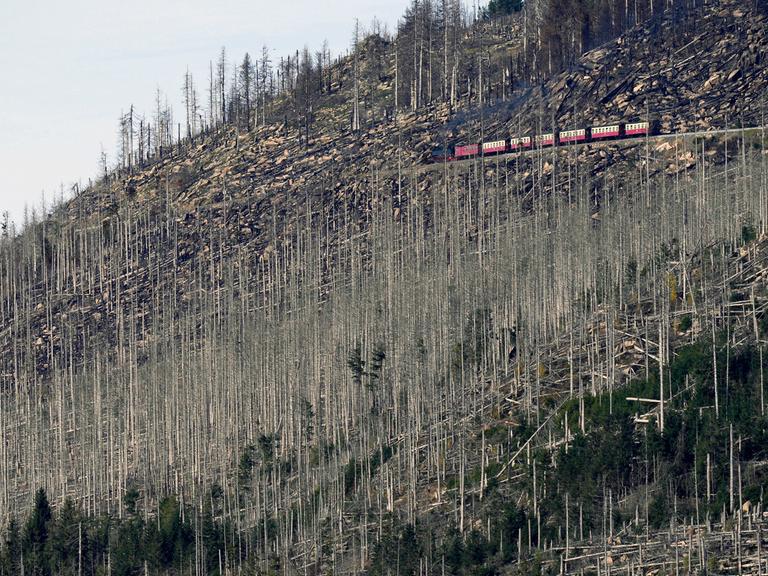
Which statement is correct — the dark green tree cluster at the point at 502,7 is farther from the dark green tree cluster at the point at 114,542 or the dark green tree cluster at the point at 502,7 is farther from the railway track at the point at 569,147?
the dark green tree cluster at the point at 114,542

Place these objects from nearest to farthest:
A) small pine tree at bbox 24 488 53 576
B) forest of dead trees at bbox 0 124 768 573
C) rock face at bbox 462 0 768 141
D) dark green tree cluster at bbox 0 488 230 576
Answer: forest of dead trees at bbox 0 124 768 573, dark green tree cluster at bbox 0 488 230 576, small pine tree at bbox 24 488 53 576, rock face at bbox 462 0 768 141

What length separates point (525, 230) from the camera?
330ft

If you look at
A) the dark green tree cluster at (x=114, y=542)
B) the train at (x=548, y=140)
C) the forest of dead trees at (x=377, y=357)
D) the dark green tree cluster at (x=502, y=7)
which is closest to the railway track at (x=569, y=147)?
the train at (x=548, y=140)

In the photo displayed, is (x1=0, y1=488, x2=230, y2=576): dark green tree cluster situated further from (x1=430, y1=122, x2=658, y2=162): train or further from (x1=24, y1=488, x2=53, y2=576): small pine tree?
(x1=430, y1=122, x2=658, y2=162): train

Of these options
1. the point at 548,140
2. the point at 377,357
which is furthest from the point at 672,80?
the point at 377,357

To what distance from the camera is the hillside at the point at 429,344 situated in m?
62.6

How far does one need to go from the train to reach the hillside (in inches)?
34.9

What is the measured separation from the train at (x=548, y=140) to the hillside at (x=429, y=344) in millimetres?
887

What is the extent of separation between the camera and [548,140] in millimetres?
117688

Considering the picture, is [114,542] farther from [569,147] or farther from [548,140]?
[548,140]

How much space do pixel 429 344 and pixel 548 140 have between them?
136 feet

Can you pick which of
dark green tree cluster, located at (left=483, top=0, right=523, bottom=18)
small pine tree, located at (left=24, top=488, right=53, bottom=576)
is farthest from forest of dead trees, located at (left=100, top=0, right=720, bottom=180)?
small pine tree, located at (left=24, top=488, right=53, bottom=576)

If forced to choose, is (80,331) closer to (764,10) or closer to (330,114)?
(330,114)

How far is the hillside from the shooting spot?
62.6 metres
